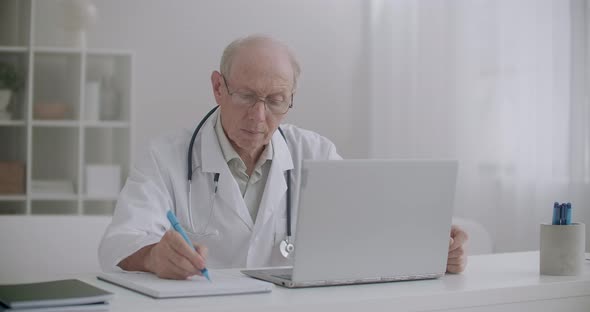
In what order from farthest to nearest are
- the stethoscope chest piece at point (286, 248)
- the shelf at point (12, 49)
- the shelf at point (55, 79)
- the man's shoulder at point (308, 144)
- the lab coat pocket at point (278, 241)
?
the shelf at point (55, 79), the shelf at point (12, 49), the man's shoulder at point (308, 144), the lab coat pocket at point (278, 241), the stethoscope chest piece at point (286, 248)

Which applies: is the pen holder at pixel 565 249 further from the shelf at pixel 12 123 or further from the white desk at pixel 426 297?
the shelf at pixel 12 123

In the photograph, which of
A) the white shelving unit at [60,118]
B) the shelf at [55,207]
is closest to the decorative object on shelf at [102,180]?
the white shelving unit at [60,118]

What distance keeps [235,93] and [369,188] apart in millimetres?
727

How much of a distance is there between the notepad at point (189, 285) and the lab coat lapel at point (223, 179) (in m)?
0.58

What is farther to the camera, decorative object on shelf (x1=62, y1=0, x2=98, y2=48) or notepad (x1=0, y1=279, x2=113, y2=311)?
decorative object on shelf (x1=62, y1=0, x2=98, y2=48)

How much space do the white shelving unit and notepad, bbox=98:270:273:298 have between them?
2521mm

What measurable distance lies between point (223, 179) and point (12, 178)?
2.17 meters

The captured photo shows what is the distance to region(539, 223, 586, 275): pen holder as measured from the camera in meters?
1.61

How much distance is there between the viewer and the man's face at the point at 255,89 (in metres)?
1.99

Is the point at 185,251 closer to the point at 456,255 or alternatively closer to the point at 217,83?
the point at 456,255

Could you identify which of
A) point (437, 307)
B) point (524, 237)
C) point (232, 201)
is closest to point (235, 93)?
point (232, 201)

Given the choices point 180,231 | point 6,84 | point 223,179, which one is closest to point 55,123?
point 6,84

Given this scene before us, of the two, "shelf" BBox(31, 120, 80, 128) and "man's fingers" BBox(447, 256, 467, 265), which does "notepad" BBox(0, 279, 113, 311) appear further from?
"shelf" BBox(31, 120, 80, 128)

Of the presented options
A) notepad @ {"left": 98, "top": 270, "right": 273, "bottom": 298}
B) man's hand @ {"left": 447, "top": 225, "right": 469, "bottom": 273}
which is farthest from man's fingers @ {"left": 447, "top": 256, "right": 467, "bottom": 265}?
notepad @ {"left": 98, "top": 270, "right": 273, "bottom": 298}
